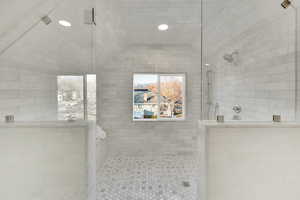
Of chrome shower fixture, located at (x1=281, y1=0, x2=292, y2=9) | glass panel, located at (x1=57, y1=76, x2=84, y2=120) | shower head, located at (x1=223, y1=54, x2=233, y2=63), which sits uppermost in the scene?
chrome shower fixture, located at (x1=281, y1=0, x2=292, y2=9)

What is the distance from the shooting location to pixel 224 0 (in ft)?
5.42

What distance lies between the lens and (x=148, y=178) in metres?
2.02

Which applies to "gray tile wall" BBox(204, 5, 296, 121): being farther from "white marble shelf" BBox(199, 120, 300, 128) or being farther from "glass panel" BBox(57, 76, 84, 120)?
"glass panel" BBox(57, 76, 84, 120)

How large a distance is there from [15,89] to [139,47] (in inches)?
76.0

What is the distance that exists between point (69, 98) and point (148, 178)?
4.83 feet

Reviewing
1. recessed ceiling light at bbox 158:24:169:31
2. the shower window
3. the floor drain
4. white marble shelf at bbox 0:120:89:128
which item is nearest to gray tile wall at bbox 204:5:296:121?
recessed ceiling light at bbox 158:24:169:31

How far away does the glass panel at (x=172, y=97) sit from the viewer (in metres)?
2.77

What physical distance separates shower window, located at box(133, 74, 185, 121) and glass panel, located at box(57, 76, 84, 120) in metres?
1.43

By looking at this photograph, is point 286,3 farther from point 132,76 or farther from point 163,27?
point 132,76

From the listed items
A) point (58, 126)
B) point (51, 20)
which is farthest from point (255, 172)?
point (51, 20)

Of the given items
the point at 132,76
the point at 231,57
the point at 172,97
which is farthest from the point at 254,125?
the point at 132,76

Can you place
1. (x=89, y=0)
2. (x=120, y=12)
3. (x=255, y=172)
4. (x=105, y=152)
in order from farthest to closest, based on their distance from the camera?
(x=105, y=152)
(x=120, y=12)
(x=89, y=0)
(x=255, y=172)

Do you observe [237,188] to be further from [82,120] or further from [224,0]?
[224,0]

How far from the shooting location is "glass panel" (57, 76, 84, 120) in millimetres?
1208
